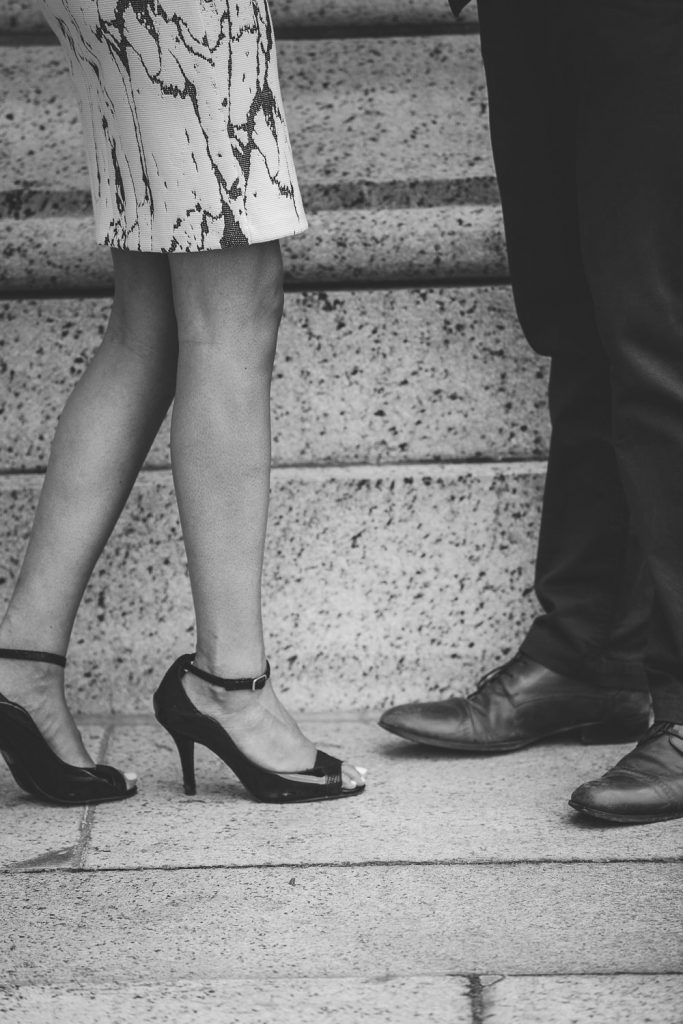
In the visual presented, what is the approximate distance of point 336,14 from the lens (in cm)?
283

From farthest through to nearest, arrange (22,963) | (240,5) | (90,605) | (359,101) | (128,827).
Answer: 1. (359,101)
2. (90,605)
3. (128,827)
4. (240,5)
5. (22,963)

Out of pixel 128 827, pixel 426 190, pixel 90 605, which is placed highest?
pixel 426 190

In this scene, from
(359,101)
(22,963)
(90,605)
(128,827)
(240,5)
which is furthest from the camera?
(359,101)

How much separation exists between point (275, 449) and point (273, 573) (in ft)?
0.88

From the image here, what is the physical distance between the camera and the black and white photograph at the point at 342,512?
1580 millimetres

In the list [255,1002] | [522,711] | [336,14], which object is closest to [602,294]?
[522,711]

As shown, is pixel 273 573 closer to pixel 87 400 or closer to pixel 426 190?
pixel 87 400

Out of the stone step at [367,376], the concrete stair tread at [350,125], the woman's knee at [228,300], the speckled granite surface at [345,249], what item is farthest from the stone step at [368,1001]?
the concrete stair tread at [350,125]

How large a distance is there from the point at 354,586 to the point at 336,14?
136 cm

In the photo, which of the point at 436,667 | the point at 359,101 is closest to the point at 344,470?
the point at 436,667

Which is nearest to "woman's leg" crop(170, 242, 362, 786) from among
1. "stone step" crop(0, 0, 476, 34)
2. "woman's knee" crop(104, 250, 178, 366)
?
"woman's knee" crop(104, 250, 178, 366)

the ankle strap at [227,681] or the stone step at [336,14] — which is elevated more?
the stone step at [336,14]

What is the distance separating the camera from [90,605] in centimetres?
255

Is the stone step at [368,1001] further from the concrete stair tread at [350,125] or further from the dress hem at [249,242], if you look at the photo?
the concrete stair tread at [350,125]
